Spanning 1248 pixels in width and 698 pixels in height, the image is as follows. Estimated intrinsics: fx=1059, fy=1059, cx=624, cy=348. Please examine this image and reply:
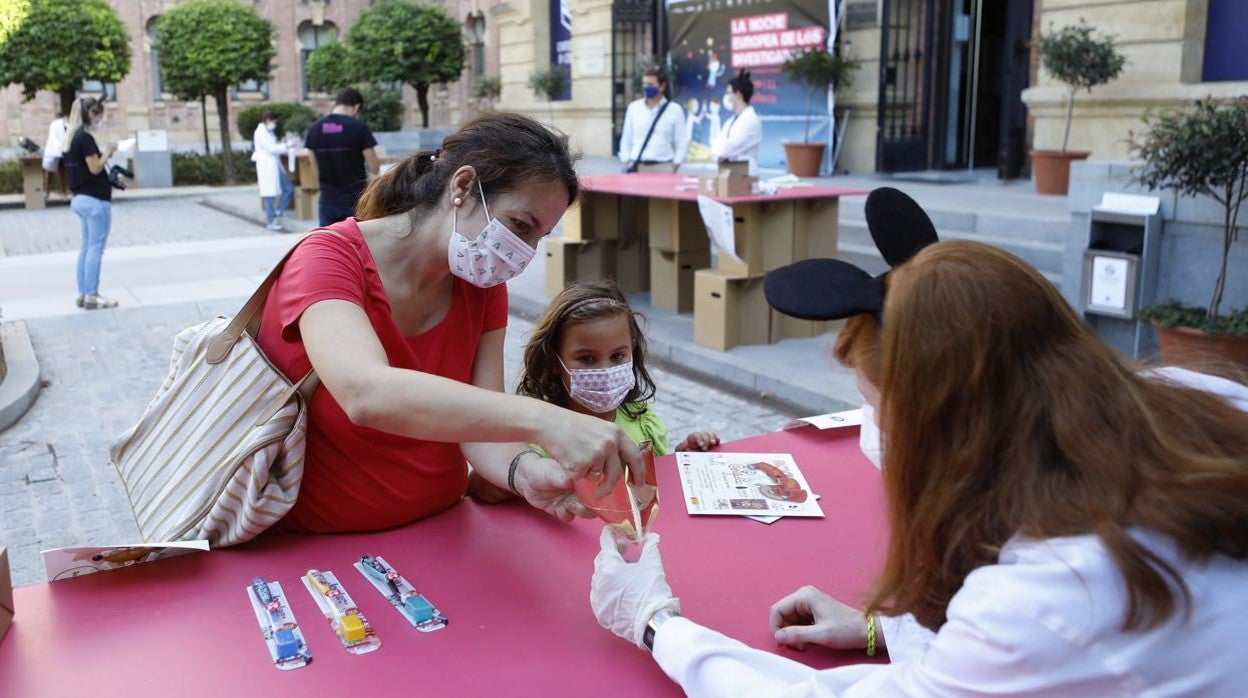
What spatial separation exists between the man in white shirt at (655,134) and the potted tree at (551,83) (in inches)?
367

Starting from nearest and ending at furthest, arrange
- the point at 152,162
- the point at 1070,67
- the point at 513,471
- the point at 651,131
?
the point at 513,471 < the point at 1070,67 < the point at 651,131 < the point at 152,162

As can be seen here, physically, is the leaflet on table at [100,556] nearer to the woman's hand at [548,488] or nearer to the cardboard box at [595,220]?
the woman's hand at [548,488]

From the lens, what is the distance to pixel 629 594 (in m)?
1.67

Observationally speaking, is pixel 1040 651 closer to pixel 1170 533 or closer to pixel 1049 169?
pixel 1170 533

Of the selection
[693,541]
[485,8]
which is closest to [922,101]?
[693,541]

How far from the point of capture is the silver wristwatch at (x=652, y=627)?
1.60m

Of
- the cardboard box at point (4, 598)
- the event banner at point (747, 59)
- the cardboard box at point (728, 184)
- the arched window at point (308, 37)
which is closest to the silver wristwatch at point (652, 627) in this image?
the cardboard box at point (4, 598)

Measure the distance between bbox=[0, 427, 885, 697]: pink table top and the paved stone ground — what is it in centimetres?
160

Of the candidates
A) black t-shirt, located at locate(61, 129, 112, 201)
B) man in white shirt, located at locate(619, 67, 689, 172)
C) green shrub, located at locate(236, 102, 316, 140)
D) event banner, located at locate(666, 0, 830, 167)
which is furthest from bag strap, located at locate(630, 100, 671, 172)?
green shrub, located at locate(236, 102, 316, 140)

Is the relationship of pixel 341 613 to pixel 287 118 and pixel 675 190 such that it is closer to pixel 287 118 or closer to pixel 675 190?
pixel 675 190

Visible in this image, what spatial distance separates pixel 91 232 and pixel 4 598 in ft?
25.9

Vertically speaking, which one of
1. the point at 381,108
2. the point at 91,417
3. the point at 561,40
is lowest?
the point at 91,417

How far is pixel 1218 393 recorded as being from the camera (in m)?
1.45

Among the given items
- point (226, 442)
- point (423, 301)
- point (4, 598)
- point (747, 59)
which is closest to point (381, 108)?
point (747, 59)
